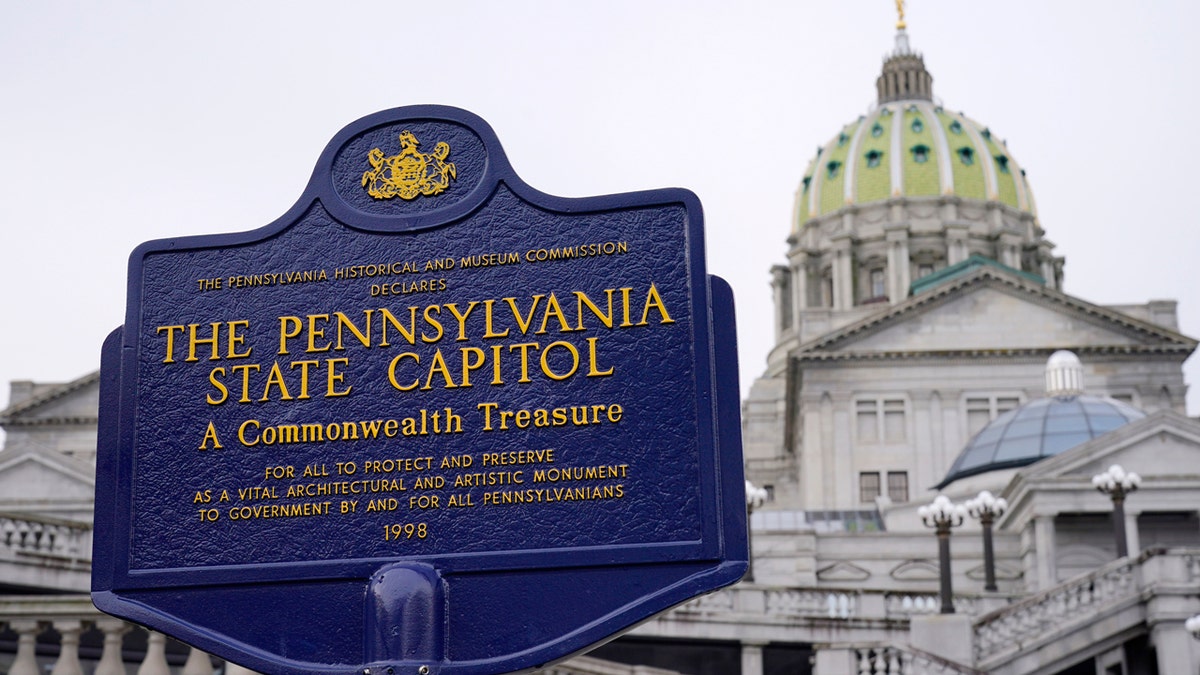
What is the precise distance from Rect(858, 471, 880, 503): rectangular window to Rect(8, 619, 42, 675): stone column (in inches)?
2530

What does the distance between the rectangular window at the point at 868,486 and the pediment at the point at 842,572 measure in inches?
1103

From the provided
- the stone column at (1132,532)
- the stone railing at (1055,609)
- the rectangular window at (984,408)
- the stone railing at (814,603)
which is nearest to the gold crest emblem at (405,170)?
the stone railing at (1055,609)

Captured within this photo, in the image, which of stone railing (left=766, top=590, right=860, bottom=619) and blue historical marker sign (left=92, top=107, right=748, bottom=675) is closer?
blue historical marker sign (left=92, top=107, right=748, bottom=675)

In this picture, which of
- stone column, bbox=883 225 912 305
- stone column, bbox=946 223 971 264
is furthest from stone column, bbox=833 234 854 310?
stone column, bbox=946 223 971 264

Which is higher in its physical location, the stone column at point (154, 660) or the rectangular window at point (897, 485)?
the rectangular window at point (897, 485)

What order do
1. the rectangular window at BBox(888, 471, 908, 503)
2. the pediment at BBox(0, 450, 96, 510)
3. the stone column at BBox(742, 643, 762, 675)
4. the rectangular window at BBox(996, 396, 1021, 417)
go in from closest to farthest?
the stone column at BBox(742, 643, 762, 675) → the pediment at BBox(0, 450, 96, 510) → the rectangular window at BBox(996, 396, 1021, 417) → the rectangular window at BBox(888, 471, 908, 503)

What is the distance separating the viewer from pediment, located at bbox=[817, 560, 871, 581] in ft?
172

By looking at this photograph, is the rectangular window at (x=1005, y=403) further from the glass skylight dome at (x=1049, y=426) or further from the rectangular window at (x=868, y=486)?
the glass skylight dome at (x=1049, y=426)

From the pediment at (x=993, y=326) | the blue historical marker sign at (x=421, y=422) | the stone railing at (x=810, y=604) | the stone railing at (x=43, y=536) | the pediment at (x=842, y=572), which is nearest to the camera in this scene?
the blue historical marker sign at (x=421, y=422)

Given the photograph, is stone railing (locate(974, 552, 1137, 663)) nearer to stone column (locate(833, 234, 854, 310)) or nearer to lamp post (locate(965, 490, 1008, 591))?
lamp post (locate(965, 490, 1008, 591))

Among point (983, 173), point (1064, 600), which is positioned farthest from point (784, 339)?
point (1064, 600)

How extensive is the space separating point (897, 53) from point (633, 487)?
439ft

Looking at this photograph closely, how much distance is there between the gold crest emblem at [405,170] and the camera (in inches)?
365

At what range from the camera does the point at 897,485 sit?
263 ft
